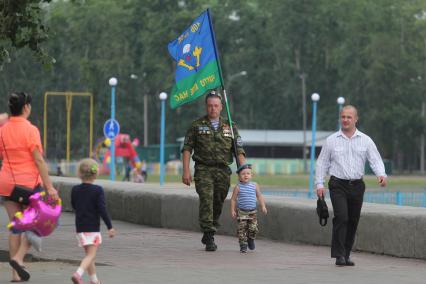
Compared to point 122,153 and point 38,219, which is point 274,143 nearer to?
point 122,153

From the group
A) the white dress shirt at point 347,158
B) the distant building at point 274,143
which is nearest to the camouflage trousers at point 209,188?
the white dress shirt at point 347,158

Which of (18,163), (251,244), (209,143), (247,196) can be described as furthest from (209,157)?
(18,163)

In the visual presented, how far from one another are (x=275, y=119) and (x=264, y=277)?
101608 millimetres

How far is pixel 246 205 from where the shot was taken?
1362 centimetres

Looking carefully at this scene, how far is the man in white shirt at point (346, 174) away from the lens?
12.1 meters

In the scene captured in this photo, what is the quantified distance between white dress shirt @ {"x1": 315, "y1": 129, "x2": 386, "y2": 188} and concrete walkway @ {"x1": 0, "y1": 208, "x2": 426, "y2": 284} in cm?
93

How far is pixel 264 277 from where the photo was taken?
35.3 ft

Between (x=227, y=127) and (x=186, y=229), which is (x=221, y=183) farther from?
(x=186, y=229)

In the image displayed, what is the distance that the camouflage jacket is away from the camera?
13.6 metres

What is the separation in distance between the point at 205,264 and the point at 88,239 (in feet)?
8.22

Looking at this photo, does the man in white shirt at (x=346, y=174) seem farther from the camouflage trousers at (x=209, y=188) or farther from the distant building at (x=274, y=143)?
the distant building at (x=274, y=143)

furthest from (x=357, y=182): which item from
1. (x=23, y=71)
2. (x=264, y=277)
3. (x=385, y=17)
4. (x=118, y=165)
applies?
(x=23, y=71)

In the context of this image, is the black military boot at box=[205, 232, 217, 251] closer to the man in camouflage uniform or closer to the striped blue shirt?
the man in camouflage uniform

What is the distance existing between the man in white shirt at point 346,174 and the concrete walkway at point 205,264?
29 centimetres
